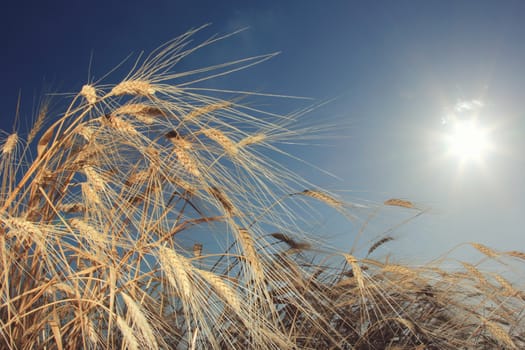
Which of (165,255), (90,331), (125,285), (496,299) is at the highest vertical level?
(496,299)

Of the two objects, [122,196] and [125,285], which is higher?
[122,196]

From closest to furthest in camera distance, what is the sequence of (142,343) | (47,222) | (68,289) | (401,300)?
1. (142,343)
2. (68,289)
3. (47,222)
4. (401,300)

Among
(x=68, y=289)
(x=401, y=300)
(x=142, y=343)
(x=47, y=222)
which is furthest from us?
(x=401, y=300)

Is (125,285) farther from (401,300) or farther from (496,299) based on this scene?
(496,299)

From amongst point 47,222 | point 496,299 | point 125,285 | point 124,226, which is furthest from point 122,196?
point 496,299

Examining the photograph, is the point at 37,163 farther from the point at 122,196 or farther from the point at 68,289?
the point at 68,289

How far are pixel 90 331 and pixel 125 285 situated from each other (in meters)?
0.21

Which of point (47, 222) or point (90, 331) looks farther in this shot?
point (47, 222)

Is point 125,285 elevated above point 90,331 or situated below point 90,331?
above

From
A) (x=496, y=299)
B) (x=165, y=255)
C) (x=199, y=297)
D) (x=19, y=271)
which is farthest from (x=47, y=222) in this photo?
(x=496, y=299)

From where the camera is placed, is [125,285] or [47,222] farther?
[47,222]

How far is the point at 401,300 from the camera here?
2648mm

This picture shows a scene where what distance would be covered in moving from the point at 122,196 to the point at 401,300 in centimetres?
175

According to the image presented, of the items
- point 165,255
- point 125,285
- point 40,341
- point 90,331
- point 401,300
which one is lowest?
point 40,341
